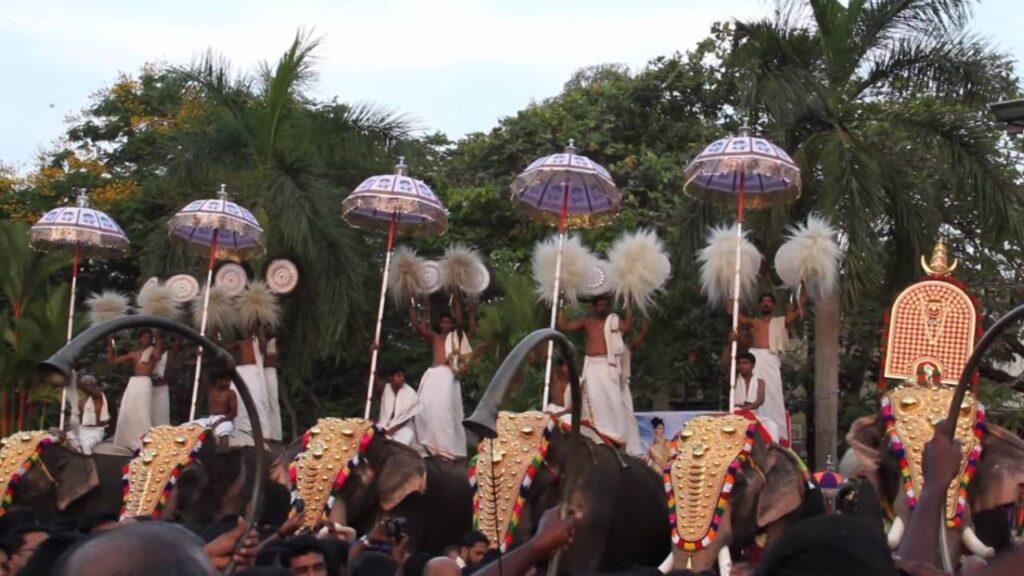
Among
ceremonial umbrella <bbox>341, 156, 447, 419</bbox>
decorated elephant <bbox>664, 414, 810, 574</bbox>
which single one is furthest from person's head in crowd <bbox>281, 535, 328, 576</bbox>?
ceremonial umbrella <bbox>341, 156, 447, 419</bbox>

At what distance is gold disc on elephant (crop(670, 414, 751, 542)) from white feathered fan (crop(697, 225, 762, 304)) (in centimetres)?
209

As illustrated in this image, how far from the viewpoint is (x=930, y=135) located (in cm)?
1703

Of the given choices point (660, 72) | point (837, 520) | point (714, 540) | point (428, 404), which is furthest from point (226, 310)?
point (837, 520)

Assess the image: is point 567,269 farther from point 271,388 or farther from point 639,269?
point 271,388

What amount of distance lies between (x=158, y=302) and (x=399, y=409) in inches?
121

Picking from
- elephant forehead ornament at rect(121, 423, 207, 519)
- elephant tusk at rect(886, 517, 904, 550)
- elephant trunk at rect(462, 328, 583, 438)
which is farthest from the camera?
elephant forehead ornament at rect(121, 423, 207, 519)

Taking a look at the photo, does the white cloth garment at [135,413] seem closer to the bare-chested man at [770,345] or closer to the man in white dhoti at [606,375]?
the man in white dhoti at [606,375]

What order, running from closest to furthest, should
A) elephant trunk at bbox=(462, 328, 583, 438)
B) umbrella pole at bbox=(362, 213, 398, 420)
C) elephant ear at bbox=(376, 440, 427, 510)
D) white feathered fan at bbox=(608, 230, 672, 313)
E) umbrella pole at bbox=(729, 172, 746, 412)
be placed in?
elephant trunk at bbox=(462, 328, 583, 438) < umbrella pole at bbox=(729, 172, 746, 412) < white feathered fan at bbox=(608, 230, 672, 313) < elephant ear at bbox=(376, 440, 427, 510) < umbrella pole at bbox=(362, 213, 398, 420)

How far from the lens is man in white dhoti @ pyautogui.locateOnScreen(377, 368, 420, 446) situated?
14.9 meters

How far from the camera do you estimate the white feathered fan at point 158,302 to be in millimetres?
16328

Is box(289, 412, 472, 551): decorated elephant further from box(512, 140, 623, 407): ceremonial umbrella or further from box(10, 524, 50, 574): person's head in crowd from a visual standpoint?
box(10, 524, 50, 574): person's head in crowd

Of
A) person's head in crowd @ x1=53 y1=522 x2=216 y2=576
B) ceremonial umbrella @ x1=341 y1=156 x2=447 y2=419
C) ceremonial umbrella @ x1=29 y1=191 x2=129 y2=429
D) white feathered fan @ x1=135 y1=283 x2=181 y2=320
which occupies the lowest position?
person's head in crowd @ x1=53 y1=522 x2=216 y2=576

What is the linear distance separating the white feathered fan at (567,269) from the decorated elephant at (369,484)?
6.24 feet

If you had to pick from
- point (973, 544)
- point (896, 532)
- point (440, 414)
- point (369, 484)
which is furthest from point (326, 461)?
point (973, 544)
